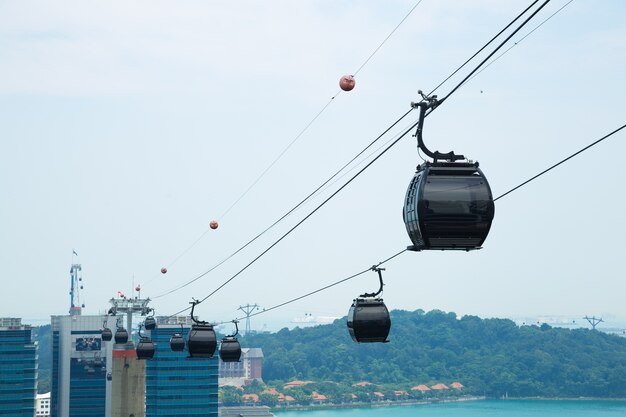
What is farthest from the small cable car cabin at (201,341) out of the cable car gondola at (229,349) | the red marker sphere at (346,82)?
the red marker sphere at (346,82)

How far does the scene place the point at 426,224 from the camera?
1416cm

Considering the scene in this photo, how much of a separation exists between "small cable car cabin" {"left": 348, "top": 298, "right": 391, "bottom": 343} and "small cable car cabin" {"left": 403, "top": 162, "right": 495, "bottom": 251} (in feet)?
25.7

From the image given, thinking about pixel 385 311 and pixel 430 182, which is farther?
pixel 385 311

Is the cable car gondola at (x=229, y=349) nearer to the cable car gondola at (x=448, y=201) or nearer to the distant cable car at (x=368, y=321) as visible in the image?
the distant cable car at (x=368, y=321)

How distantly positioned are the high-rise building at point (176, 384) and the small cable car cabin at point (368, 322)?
170 metres

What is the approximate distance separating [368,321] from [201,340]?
1782 centimetres

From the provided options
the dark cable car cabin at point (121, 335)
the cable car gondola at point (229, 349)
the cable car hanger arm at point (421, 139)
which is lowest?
the cable car gondola at point (229, 349)

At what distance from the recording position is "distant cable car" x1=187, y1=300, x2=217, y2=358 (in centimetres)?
3884

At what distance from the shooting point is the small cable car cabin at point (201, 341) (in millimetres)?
38844

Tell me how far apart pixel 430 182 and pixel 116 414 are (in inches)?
3629

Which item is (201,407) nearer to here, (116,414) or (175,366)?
(175,366)

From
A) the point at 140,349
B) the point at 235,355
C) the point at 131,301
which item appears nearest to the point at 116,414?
the point at 131,301

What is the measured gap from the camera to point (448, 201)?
14.1m

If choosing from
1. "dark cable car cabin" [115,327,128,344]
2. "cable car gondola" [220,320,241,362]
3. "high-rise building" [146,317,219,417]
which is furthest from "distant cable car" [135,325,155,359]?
"high-rise building" [146,317,219,417]
